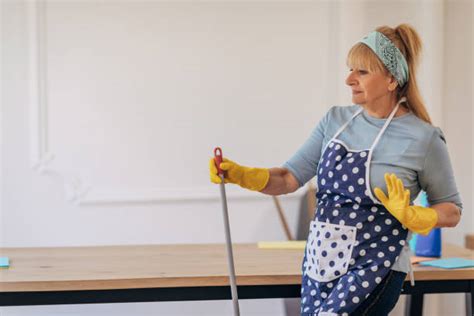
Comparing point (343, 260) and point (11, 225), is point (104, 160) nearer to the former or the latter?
point (11, 225)

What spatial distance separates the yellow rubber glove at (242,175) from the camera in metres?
2.21

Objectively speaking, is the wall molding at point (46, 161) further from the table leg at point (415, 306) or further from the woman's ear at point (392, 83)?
the woman's ear at point (392, 83)

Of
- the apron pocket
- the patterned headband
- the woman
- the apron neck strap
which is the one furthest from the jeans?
the patterned headband

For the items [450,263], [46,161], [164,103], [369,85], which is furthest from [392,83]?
[46,161]

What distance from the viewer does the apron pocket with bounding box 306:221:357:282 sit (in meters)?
2.06

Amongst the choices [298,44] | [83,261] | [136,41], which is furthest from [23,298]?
[298,44]

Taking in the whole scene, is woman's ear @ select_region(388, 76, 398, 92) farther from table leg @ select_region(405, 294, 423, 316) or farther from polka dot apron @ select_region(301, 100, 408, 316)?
table leg @ select_region(405, 294, 423, 316)

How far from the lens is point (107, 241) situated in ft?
13.3

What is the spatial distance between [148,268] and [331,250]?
2.22ft

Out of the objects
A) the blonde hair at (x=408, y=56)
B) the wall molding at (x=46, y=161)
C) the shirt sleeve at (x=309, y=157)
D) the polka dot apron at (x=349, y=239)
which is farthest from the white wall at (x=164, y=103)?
the polka dot apron at (x=349, y=239)

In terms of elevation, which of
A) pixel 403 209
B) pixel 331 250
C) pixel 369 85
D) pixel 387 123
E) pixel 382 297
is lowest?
pixel 382 297

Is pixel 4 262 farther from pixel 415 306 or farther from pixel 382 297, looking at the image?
pixel 415 306

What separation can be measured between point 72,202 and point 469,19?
2554mm

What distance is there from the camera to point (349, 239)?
2.06 metres
